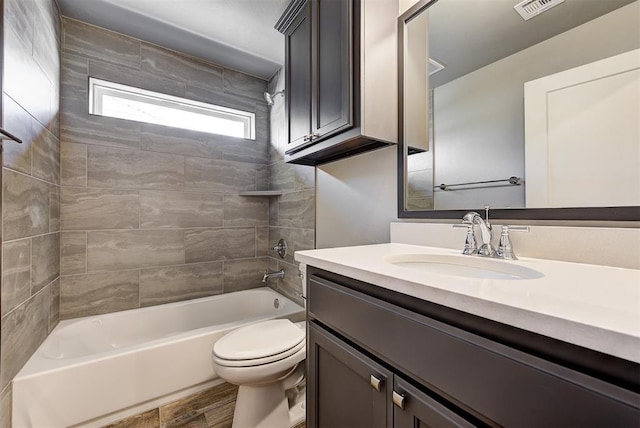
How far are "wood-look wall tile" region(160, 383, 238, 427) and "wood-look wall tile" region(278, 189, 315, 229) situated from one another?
1.17 metres

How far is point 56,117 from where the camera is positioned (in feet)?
5.65

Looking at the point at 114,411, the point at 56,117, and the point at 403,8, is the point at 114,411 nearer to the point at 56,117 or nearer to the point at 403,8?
the point at 56,117

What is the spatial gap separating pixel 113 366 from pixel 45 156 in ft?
4.05

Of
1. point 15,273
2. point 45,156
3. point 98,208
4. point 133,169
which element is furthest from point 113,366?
point 133,169

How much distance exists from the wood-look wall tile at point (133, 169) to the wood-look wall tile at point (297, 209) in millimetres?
856

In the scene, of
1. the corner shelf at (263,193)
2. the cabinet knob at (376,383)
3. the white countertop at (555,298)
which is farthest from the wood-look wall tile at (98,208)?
the cabinet knob at (376,383)

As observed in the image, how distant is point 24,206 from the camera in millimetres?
1272

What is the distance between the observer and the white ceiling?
1701 millimetres

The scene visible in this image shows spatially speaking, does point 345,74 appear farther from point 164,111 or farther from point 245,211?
point 164,111

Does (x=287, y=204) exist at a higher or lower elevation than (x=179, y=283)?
higher

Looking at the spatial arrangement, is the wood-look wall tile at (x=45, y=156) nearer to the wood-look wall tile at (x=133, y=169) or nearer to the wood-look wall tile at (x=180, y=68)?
the wood-look wall tile at (x=133, y=169)

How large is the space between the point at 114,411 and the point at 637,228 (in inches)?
87.6

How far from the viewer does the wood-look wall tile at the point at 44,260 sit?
1.38 meters

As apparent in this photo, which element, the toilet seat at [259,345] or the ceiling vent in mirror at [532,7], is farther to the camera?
the toilet seat at [259,345]
